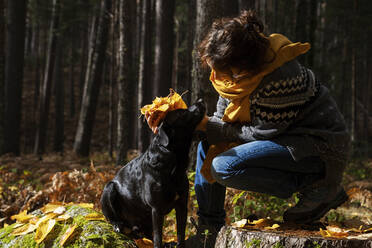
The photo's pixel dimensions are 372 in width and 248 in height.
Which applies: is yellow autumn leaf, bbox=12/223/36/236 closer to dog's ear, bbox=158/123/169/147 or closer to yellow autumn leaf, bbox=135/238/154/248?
yellow autumn leaf, bbox=135/238/154/248

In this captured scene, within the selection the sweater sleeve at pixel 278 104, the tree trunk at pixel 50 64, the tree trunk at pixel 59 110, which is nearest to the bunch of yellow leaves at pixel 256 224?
the sweater sleeve at pixel 278 104

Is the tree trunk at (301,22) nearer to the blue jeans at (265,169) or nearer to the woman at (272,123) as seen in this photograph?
the woman at (272,123)

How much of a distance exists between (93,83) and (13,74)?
109 inches

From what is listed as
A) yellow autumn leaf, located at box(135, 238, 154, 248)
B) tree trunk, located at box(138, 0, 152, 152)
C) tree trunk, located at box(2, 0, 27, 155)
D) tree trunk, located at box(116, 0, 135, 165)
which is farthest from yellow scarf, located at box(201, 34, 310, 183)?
tree trunk, located at box(2, 0, 27, 155)

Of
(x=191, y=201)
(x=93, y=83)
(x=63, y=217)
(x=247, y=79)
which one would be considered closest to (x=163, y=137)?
(x=247, y=79)

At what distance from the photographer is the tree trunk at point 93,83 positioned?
40.8 ft

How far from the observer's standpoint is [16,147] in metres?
12.5

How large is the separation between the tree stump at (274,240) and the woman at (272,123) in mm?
471

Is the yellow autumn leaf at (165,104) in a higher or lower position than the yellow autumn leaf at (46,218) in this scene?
higher

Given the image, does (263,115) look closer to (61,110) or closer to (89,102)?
(89,102)

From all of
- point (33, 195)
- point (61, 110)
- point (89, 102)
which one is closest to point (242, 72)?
point (33, 195)

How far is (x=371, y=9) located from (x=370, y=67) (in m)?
6.44

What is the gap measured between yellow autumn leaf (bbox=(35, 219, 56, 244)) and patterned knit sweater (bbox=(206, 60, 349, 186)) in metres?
1.90

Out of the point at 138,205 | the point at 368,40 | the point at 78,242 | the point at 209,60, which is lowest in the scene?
the point at 78,242
